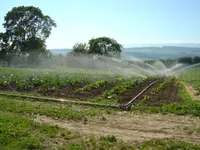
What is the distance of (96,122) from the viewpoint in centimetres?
844

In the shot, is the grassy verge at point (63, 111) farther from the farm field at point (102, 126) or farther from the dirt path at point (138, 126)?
the dirt path at point (138, 126)

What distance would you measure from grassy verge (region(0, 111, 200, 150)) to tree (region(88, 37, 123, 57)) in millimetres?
58053

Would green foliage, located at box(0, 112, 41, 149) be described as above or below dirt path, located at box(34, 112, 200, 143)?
above

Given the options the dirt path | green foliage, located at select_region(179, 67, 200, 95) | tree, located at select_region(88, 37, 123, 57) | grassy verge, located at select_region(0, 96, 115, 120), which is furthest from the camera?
tree, located at select_region(88, 37, 123, 57)

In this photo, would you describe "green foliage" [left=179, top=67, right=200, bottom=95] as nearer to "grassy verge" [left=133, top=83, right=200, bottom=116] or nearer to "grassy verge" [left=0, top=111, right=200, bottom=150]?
"grassy verge" [left=133, top=83, right=200, bottom=116]

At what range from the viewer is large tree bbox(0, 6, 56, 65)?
154ft

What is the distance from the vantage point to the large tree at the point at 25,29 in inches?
1850

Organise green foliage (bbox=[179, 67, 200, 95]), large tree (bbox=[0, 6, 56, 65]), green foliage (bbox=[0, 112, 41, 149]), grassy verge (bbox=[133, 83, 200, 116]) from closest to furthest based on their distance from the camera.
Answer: green foliage (bbox=[0, 112, 41, 149]) → grassy verge (bbox=[133, 83, 200, 116]) → green foliage (bbox=[179, 67, 200, 95]) → large tree (bbox=[0, 6, 56, 65])

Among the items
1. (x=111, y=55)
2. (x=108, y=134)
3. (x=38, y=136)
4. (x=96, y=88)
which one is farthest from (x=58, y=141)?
(x=111, y=55)

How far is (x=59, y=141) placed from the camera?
6543 mm

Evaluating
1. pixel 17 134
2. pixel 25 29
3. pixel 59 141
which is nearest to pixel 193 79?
pixel 59 141

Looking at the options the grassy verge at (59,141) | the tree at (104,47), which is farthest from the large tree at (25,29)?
the grassy verge at (59,141)

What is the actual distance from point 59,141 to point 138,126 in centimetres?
299

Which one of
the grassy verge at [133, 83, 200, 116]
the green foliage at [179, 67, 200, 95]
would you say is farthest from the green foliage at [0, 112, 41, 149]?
the green foliage at [179, 67, 200, 95]
